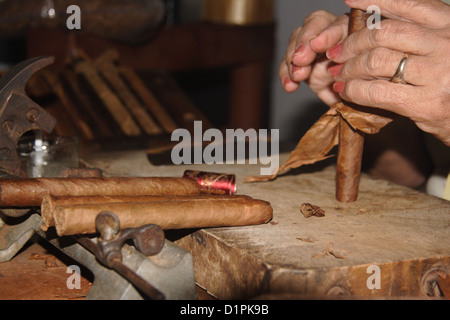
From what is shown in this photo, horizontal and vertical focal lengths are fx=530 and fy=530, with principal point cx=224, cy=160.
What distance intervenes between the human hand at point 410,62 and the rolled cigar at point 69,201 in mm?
622

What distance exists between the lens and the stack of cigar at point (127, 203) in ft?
3.19

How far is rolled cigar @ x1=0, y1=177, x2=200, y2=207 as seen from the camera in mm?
1084

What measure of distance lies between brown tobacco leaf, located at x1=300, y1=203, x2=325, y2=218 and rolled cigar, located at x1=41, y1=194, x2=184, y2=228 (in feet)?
1.24

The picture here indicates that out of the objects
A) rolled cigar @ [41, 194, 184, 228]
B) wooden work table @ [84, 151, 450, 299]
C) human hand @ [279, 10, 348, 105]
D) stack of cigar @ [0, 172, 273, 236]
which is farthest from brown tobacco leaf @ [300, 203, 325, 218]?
human hand @ [279, 10, 348, 105]

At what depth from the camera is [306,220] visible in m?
1.28

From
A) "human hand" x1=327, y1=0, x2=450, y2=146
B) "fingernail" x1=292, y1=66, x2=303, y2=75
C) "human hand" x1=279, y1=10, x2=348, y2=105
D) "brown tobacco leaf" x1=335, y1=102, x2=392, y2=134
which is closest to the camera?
"human hand" x1=327, y1=0, x2=450, y2=146

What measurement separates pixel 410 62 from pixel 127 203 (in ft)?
2.49

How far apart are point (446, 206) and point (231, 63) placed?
251 cm

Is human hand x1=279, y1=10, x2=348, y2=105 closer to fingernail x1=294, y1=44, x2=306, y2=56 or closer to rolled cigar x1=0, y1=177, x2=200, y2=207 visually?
fingernail x1=294, y1=44, x2=306, y2=56

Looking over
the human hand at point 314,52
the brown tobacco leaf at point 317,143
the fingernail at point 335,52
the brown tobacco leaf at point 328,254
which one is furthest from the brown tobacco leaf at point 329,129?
the brown tobacco leaf at point 328,254

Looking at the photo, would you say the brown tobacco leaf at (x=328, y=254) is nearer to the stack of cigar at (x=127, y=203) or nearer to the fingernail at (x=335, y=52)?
the stack of cigar at (x=127, y=203)

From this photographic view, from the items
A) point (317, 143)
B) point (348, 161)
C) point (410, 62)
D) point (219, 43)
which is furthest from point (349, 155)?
point (219, 43)

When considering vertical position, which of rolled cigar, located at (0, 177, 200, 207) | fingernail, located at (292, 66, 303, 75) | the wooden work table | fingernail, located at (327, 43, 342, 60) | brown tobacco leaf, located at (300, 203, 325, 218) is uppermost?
fingernail, located at (327, 43, 342, 60)

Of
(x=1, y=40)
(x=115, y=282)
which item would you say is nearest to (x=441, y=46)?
(x=115, y=282)
